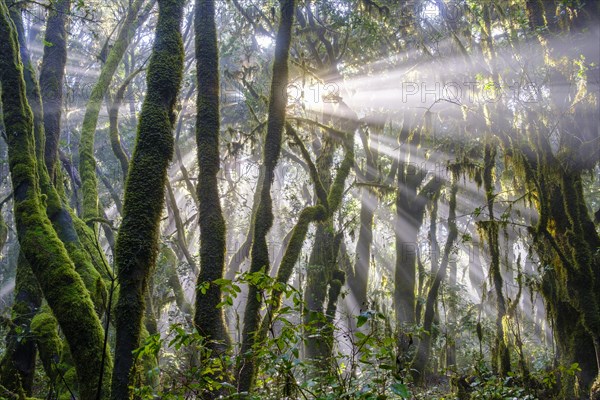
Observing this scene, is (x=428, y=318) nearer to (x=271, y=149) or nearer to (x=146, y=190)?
(x=271, y=149)

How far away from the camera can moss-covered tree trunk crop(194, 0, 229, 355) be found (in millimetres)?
5656

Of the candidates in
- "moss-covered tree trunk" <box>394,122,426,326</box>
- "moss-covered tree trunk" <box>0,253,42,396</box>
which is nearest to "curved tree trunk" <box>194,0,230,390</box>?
"moss-covered tree trunk" <box>0,253,42,396</box>

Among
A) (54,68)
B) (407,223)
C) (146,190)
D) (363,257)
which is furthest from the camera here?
(363,257)

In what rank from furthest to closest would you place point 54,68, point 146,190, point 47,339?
point 54,68 → point 47,339 → point 146,190

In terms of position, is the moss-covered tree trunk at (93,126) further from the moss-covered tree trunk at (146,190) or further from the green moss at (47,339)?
the moss-covered tree trunk at (146,190)

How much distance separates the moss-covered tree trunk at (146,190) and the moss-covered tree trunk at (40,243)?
1.83ft

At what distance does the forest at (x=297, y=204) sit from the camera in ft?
14.9

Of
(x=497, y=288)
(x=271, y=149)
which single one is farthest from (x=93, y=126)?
(x=497, y=288)

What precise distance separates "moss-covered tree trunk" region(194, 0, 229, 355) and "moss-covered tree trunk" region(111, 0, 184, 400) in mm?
652

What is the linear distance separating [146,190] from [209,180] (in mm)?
1368

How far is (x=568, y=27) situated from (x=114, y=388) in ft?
34.4

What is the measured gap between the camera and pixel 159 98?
536cm

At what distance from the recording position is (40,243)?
4.97 m

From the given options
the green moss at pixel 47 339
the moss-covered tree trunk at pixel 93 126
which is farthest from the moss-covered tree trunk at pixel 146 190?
the moss-covered tree trunk at pixel 93 126
